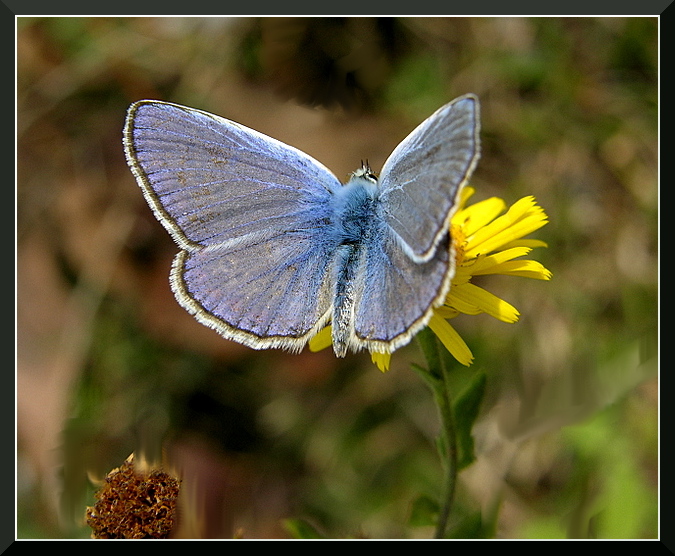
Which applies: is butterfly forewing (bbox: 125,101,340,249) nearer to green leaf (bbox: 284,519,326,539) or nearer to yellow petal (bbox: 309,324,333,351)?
yellow petal (bbox: 309,324,333,351)

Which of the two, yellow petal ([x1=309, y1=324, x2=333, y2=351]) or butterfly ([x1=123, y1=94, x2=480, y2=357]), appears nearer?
butterfly ([x1=123, y1=94, x2=480, y2=357])

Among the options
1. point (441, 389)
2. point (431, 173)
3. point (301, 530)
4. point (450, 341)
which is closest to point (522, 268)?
point (450, 341)

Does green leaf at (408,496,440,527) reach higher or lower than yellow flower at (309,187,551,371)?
lower

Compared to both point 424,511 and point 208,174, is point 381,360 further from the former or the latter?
point 208,174

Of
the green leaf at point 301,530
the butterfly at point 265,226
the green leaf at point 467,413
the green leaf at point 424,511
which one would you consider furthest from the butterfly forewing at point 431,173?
the green leaf at point 301,530

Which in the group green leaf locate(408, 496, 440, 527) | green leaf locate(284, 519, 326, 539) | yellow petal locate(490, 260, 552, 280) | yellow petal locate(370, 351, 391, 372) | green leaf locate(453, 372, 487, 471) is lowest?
green leaf locate(284, 519, 326, 539)

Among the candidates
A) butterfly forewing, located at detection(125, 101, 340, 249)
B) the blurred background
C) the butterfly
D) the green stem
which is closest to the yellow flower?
the green stem
